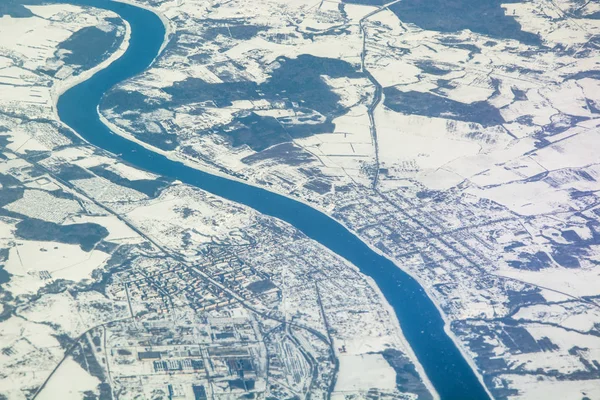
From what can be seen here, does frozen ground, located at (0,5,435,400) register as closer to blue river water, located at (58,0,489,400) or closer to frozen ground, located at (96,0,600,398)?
blue river water, located at (58,0,489,400)

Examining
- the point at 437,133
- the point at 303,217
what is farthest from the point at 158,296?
the point at 437,133

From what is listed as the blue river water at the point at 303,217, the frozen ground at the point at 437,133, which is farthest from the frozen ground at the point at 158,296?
the frozen ground at the point at 437,133

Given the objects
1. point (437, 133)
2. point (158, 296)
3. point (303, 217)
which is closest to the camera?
point (158, 296)

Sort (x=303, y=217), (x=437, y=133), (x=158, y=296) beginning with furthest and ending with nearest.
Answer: (x=437, y=133)
(x=303, y=217)
(x=158, y=296)

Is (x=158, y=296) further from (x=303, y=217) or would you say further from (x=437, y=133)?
(x=437, y=133)

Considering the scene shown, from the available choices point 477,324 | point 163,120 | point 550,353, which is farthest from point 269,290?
point 163,120

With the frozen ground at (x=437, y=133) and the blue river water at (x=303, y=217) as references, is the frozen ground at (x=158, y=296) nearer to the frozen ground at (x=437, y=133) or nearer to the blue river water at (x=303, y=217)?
the blue river water at (x=303, y=217)

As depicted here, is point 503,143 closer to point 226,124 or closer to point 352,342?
point 226,124

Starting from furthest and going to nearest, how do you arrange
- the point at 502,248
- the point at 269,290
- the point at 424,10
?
the point at 424,10 → the point at 502,248 → the point at 269,290

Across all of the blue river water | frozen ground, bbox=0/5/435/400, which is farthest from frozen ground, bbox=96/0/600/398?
frozen ground, bbox=0/5/435/400
